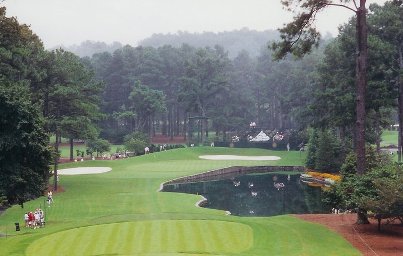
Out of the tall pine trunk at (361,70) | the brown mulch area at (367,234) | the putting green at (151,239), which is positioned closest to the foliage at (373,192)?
the brown mulch area at (367,234)

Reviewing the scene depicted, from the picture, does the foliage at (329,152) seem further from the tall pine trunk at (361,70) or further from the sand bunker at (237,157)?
the tall pine trunk at (361,70)

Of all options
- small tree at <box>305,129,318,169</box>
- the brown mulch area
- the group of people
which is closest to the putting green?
the brown mulch area

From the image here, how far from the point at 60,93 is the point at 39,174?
62.7 ft

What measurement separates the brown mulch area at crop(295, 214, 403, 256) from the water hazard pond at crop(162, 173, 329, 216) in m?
11.0

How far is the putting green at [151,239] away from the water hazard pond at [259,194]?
1483cm

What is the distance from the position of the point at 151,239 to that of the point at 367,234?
11411mm

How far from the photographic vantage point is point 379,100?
49.8 m

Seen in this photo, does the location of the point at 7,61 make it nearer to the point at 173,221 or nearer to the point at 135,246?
the point at 173,221

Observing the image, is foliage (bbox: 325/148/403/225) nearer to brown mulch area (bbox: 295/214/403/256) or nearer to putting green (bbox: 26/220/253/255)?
brown mulch area (bbox: 295/214/403/256)

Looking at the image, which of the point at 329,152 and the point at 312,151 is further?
the point at 312,151

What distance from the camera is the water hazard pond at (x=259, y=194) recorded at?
43.2 m

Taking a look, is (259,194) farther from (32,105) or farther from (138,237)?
(138,237)

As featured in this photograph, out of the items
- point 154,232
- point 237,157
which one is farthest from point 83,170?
point 154,232

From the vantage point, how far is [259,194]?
172ft
